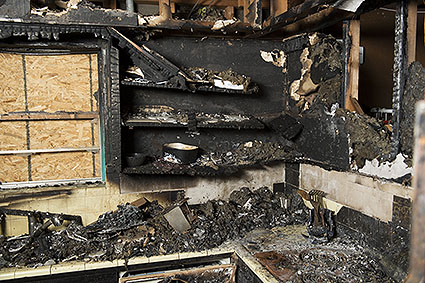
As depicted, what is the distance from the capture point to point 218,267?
3.41 meters

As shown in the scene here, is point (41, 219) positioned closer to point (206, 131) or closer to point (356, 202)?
point (206, 131)

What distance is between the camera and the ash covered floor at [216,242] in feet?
9.51

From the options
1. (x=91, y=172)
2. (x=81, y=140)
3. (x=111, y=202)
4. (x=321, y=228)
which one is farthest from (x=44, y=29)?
(x=321, y=228)

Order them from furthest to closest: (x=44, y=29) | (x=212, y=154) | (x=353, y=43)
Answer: (x=212, y=154) < (x=353, y=43) < (x=44, y=29)

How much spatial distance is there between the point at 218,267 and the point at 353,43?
2757mm

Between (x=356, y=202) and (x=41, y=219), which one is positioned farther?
(x=41, y=219)

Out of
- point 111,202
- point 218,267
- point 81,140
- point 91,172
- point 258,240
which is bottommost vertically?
point 218,267

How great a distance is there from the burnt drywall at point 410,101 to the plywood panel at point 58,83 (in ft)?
10.8

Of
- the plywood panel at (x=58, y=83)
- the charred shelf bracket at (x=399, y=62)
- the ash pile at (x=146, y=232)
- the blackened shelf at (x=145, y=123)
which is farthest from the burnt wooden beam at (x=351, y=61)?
the plywood panel at (x=58, y=83)

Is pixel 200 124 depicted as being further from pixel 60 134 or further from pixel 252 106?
pixel 60 134

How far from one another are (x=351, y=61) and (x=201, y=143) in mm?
2006

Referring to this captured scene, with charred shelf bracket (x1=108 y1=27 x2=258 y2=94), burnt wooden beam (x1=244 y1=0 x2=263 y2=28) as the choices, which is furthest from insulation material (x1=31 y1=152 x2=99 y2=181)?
burnt wooden beam (x1=244 y1=0 x2=263 y2=28)

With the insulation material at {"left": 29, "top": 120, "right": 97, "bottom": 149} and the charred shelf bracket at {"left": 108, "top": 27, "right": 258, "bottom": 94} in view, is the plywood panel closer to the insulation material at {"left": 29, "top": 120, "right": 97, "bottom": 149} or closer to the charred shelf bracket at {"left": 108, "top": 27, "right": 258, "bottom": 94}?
the insulation material at {"left": 29, "top": 120, "right": 97, "bottom": 149}

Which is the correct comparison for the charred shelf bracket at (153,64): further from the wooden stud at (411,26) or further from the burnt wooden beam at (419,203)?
the burnt wooden beam at (419,203)
